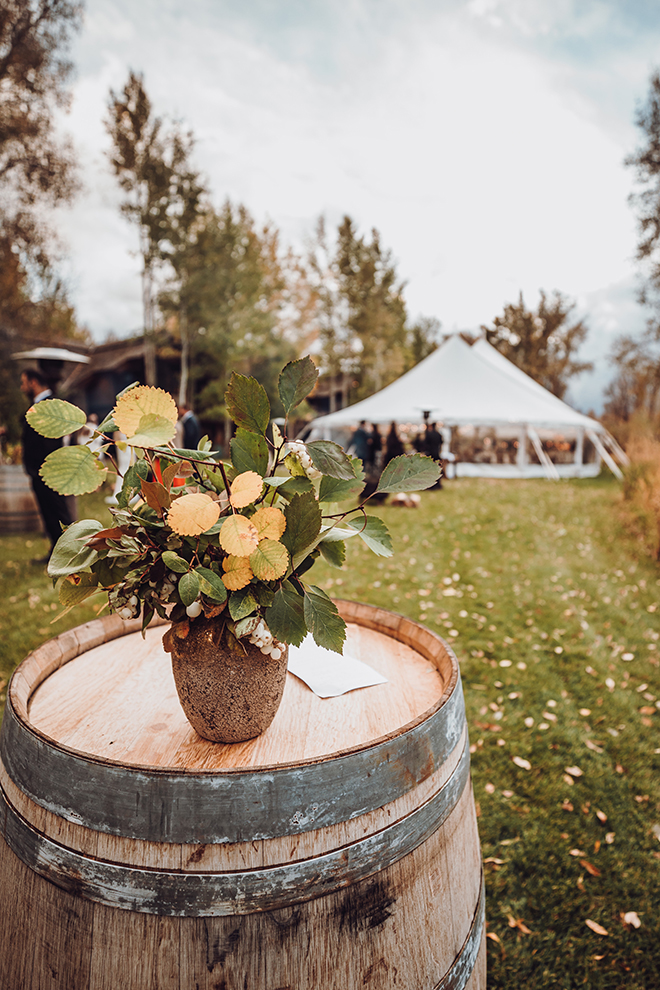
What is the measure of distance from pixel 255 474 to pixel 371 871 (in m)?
0.73

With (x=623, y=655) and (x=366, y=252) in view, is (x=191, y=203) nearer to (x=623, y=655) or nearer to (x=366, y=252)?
(x=366, y=252)

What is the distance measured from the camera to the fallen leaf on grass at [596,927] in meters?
1.97

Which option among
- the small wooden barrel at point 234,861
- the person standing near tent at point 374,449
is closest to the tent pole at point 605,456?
the person standing near tent at point 374,449

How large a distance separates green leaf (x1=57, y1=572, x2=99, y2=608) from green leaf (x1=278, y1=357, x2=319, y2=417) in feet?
1.49

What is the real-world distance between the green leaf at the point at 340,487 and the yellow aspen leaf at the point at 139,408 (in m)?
0.29

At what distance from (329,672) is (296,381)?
0.85 meters

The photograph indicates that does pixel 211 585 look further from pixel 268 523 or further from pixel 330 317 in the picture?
pixel 330 317

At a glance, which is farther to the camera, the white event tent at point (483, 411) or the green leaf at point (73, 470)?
the white event tent at point (483, 411)

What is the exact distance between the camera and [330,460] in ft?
2.99

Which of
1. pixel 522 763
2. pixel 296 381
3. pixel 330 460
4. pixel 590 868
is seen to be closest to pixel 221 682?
pixel 330 460

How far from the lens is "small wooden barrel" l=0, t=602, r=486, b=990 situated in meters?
0.86

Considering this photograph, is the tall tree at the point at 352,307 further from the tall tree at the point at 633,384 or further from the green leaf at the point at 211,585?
the green leaf at the point at 211,585

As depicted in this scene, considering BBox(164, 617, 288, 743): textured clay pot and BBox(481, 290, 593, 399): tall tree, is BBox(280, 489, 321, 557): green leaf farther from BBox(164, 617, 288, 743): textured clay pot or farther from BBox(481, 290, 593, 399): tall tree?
BBox(481, 290, 593, 399): tall tree

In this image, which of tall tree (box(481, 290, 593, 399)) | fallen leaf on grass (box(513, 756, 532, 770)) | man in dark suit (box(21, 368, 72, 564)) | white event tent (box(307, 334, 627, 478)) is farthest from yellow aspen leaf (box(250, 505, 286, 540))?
tall tree (box(481, 290, 593, 399))
